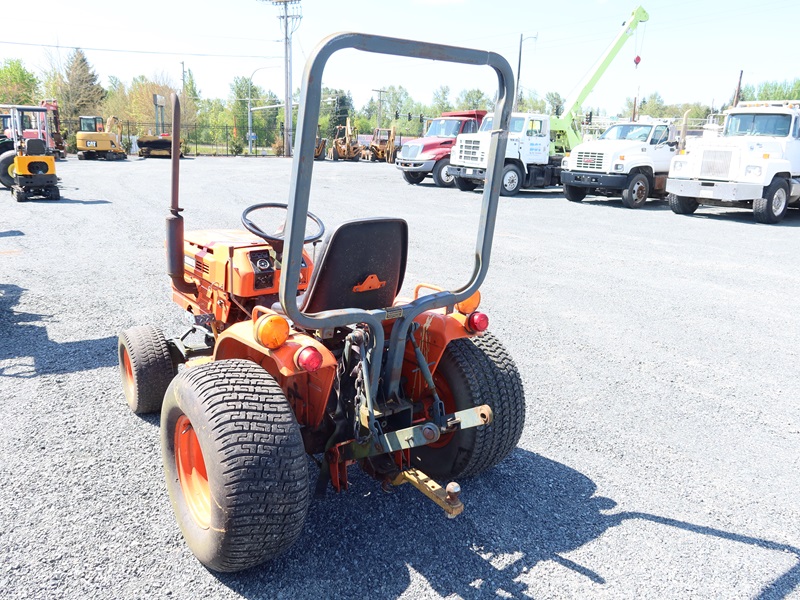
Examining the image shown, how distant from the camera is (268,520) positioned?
88.7 inches

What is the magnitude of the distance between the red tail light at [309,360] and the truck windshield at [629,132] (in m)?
15.4

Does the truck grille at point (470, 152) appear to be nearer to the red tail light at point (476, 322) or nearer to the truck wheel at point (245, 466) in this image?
the red tail light at point (476, 322)

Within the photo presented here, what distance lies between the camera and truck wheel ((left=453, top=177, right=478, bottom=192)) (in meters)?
18.7

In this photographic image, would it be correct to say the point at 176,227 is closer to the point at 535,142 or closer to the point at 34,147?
the point at 34,147

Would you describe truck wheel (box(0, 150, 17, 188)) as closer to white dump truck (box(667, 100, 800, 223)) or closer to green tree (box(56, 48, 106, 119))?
white dump truck (box(667, 100, 800, 223))

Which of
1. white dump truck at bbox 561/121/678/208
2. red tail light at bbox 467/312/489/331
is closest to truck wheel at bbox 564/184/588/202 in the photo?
white dump truck at bbox 561/121/678/208

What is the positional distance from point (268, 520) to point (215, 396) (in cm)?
50

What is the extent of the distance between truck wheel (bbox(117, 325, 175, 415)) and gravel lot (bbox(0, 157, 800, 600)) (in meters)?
0.12

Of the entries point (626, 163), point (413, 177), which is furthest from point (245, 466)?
point (413, 177)

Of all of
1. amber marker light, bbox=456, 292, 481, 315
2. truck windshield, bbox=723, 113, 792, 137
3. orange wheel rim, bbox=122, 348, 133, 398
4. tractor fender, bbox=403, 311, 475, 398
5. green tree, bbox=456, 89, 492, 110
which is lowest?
orange wheel rim, bbox=122, 348, 133, 398

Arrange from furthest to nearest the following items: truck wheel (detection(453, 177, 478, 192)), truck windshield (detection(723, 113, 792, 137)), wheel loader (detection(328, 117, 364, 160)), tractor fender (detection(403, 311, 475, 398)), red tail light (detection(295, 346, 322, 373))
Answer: wheel loader (detection(328, 117, 364, 160)) → truck wheel (detection(453, 177, 478, 192)) → truck windshield (detection(723, 113, 792, 137)) → tractor fender (detection(403, 311, 475, 398)) → red tail light (detection(295, 346, 322, 373))

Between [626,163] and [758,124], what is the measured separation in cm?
285

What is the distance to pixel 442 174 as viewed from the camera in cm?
1956

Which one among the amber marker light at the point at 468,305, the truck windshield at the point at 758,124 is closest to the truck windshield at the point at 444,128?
the truck windshield at the point at 758,124
